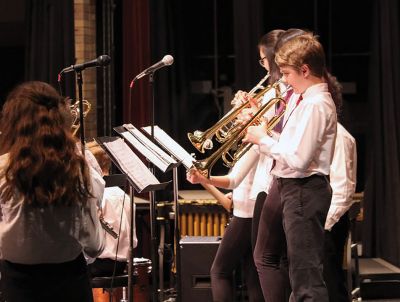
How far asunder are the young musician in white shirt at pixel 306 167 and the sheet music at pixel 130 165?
0.60 m

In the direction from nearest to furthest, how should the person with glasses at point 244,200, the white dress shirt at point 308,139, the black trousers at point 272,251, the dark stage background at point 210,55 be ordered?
1. the white dress shirt at point 308,139
2. the black trousers at point 272,251
3. the person with glasses at point 244,200
4. the dark stage background at point 210,55

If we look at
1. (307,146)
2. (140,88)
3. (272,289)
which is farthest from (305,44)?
(140,88)

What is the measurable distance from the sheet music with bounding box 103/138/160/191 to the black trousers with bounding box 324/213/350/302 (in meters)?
1.38

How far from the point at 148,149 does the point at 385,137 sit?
10.8 feet

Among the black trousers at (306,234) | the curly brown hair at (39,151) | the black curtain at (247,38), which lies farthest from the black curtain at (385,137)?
the curly brown hair at (39,151)

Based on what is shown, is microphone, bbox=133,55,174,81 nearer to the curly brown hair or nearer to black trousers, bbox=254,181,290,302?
black trousers, bbox=254,181,290,302

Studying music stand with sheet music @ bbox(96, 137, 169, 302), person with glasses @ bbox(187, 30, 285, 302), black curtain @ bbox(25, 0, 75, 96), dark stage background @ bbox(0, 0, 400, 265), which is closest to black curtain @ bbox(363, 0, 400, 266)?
dark stage background @ bbox(0, 0, 400, 265)

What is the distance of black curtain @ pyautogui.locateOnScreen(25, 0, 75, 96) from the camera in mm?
7801

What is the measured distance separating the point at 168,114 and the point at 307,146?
3.84 m

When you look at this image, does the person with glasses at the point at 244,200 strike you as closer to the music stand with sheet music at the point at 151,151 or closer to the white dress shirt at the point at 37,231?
the music stand with sheet music at the point at 151,151

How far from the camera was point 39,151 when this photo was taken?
328 centimetres

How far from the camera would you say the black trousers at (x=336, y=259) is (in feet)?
16.7

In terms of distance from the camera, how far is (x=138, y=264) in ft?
19.0

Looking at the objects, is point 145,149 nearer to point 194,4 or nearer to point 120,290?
point 120,290
